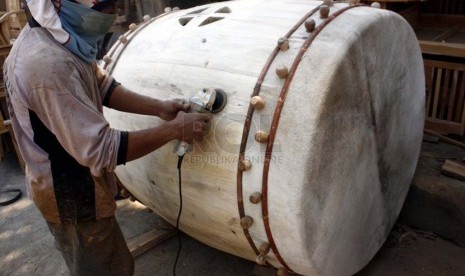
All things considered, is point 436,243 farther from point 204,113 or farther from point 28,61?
point 28,61

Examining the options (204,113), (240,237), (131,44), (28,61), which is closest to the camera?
(28,61)

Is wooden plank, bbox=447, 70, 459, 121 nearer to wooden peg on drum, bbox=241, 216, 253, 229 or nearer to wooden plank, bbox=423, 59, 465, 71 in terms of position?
wooden plank, bbox=423, 59, 465, 71

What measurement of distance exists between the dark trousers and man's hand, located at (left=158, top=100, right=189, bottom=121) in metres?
0.56

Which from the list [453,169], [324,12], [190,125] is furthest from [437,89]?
[190,125]

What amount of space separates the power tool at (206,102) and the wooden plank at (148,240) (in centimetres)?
122

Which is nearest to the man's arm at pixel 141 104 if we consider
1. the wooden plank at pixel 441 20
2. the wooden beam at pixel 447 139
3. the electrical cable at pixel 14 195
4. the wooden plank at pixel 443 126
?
the electrical cable at pixel 14 195

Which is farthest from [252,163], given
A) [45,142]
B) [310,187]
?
[45,142]

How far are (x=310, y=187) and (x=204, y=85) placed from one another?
679 mm

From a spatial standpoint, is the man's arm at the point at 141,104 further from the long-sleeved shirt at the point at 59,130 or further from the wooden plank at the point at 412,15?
the wooden plank at the point at 412,15

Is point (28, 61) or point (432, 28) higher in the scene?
point (28, 61)

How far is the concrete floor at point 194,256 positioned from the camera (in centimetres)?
264

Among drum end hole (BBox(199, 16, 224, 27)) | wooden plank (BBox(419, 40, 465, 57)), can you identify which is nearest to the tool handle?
drum end hole (BBox(199, 16, 224, 27))

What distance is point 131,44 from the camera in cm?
251

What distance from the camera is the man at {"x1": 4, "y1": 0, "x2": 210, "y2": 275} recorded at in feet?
5.07
